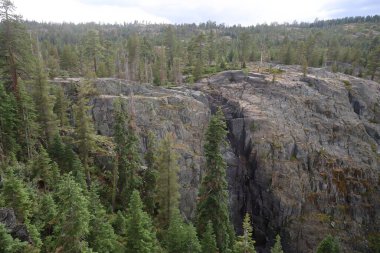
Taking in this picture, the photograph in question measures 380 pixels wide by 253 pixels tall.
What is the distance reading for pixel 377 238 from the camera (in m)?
48.1

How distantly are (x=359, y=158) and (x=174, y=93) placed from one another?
3529 cm

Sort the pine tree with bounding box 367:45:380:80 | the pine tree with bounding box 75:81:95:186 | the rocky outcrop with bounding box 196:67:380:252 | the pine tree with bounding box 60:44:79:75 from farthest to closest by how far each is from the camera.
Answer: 1. the pine tree with bounding box 367:45:380:80
2. the pine tree with bounding box 60:44:79:75
3. the rocky outcrop with bounding box 196:67:380:252
4. the pine tree with bounding box 75:81:95:186

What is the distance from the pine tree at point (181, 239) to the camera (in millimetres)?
24203

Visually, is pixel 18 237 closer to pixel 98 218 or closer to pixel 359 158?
pixel 98 218

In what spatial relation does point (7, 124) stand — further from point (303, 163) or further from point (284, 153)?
point (303, 163)

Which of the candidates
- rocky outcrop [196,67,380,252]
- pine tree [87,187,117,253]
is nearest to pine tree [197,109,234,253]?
pine tree [87,187,117,253]

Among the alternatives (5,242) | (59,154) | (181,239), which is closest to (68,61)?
(59,154)

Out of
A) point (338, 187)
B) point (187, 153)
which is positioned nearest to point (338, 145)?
point (338, 187)

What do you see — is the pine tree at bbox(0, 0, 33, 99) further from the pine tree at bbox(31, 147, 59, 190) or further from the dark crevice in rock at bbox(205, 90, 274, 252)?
the dark crevice in rock at bbox(205, 90, 274, 252)

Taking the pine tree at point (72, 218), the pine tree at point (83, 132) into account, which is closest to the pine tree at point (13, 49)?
the pine tree at point (83, 132)

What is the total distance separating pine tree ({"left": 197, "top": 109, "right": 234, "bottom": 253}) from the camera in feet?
95.6

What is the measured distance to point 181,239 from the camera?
2509cm

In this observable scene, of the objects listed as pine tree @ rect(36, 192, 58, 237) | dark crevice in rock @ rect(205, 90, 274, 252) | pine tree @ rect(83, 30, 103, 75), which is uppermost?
pine tree @ rect(83, 30, 103, 75)

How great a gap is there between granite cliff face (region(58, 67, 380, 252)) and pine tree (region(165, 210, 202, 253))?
19388 millimetres
